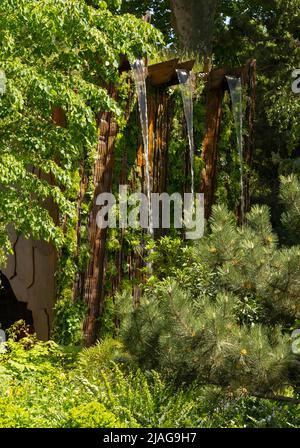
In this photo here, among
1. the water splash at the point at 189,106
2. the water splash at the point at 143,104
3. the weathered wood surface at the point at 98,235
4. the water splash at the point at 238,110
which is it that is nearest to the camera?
the weathered wood surface at the point at 98,235

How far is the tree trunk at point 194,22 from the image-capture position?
17672 mm

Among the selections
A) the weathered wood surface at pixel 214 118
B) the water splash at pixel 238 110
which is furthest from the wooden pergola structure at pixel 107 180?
the water splash at pixel 238 110

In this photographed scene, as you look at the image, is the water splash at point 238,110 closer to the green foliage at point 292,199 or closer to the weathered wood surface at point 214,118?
the weathered wood surface at point 214,118

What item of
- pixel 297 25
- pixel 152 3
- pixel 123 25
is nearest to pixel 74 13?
pixel 123 25

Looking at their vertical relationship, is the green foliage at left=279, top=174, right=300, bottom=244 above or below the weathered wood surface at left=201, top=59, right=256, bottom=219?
below

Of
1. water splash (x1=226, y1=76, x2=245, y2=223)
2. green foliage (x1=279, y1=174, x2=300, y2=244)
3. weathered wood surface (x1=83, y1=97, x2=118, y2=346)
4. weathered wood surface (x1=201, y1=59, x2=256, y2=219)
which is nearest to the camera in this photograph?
green foliage (x1=279, y1=174, x2=300, y2=244)

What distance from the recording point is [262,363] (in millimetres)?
6598

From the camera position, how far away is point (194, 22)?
17828 millimetres

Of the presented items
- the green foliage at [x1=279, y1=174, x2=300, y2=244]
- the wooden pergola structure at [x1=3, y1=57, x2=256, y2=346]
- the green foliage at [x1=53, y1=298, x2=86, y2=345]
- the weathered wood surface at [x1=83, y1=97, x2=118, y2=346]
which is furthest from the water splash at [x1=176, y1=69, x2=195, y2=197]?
the green foliage at [x1=279, y1=174, x2=300, y2=244]

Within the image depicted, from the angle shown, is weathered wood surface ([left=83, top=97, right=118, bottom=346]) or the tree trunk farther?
the tree trunk

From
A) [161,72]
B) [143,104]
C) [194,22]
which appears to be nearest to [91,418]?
[143,104]

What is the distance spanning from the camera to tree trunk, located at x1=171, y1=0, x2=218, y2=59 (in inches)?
696

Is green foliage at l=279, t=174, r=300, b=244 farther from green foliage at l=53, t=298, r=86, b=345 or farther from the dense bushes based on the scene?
green foliage at l=53, t=298, r=86, b=345
